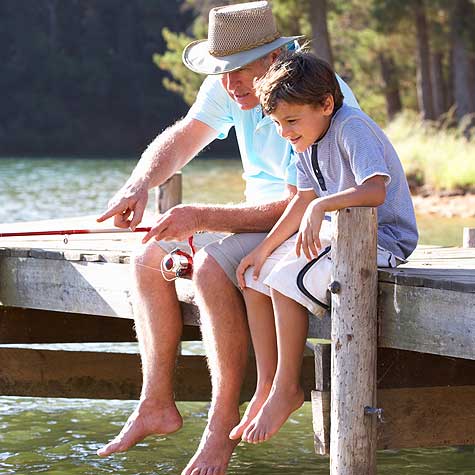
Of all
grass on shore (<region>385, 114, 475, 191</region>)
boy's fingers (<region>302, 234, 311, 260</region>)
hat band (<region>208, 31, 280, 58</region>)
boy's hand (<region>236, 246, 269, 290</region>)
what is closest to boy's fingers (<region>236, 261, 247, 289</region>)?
boy's hand (<region>236, 246, 269, 290</region>)

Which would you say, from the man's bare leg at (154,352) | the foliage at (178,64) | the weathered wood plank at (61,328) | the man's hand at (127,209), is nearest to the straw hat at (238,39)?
the man's hand at (127,209)

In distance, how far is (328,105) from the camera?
4.52 m

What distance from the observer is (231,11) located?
5.34 meters

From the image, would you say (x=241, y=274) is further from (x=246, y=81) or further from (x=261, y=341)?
(x=246, y=81)

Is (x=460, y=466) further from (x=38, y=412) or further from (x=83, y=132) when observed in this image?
(x=83, y=132)

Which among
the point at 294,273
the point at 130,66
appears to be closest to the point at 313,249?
the point at 294,273

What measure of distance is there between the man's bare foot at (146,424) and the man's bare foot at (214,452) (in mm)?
229

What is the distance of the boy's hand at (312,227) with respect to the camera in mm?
4324

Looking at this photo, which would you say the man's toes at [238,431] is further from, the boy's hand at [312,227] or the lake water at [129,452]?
the lake water at [129,452]

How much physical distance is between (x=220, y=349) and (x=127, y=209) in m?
0.80

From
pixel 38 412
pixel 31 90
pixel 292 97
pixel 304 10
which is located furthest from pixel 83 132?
pixel 292 97

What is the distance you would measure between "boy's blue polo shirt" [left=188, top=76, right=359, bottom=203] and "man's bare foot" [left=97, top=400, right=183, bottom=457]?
0.86m

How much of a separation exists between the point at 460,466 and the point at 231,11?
7.98 feet

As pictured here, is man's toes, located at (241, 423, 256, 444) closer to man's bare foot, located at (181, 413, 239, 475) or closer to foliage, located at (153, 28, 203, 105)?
man's bare foot, located at (181, 413, 239, 475)
